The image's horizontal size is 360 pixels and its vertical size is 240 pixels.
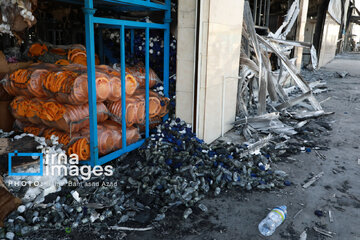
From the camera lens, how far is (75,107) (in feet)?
11.8

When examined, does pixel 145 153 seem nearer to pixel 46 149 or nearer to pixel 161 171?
pixel 161 171

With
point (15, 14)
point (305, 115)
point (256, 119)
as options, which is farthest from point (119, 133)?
point (305, 115)

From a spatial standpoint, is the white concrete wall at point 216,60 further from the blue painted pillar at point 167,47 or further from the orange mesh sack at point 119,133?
the orange mesh sack at point 119,133

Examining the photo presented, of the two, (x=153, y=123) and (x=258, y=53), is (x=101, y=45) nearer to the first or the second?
(x=153, y=123)

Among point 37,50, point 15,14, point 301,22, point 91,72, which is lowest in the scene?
point 91,72

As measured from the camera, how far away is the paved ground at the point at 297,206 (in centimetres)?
276

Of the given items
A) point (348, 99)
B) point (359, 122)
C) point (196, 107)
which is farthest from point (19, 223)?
point (348, 99)

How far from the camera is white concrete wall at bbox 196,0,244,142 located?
439 cm

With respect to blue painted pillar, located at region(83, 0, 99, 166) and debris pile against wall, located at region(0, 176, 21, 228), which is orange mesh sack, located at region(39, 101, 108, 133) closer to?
blue painted pillar, located at region(83, 0, 99, 166)

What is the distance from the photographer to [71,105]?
3.60 meters

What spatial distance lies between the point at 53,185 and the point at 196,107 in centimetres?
231

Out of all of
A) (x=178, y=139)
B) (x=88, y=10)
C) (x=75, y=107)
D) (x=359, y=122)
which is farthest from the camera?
(x=359, y=122)

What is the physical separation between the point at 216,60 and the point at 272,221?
278 cm

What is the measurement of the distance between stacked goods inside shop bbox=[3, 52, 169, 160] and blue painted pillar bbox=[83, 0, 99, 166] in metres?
0.14
